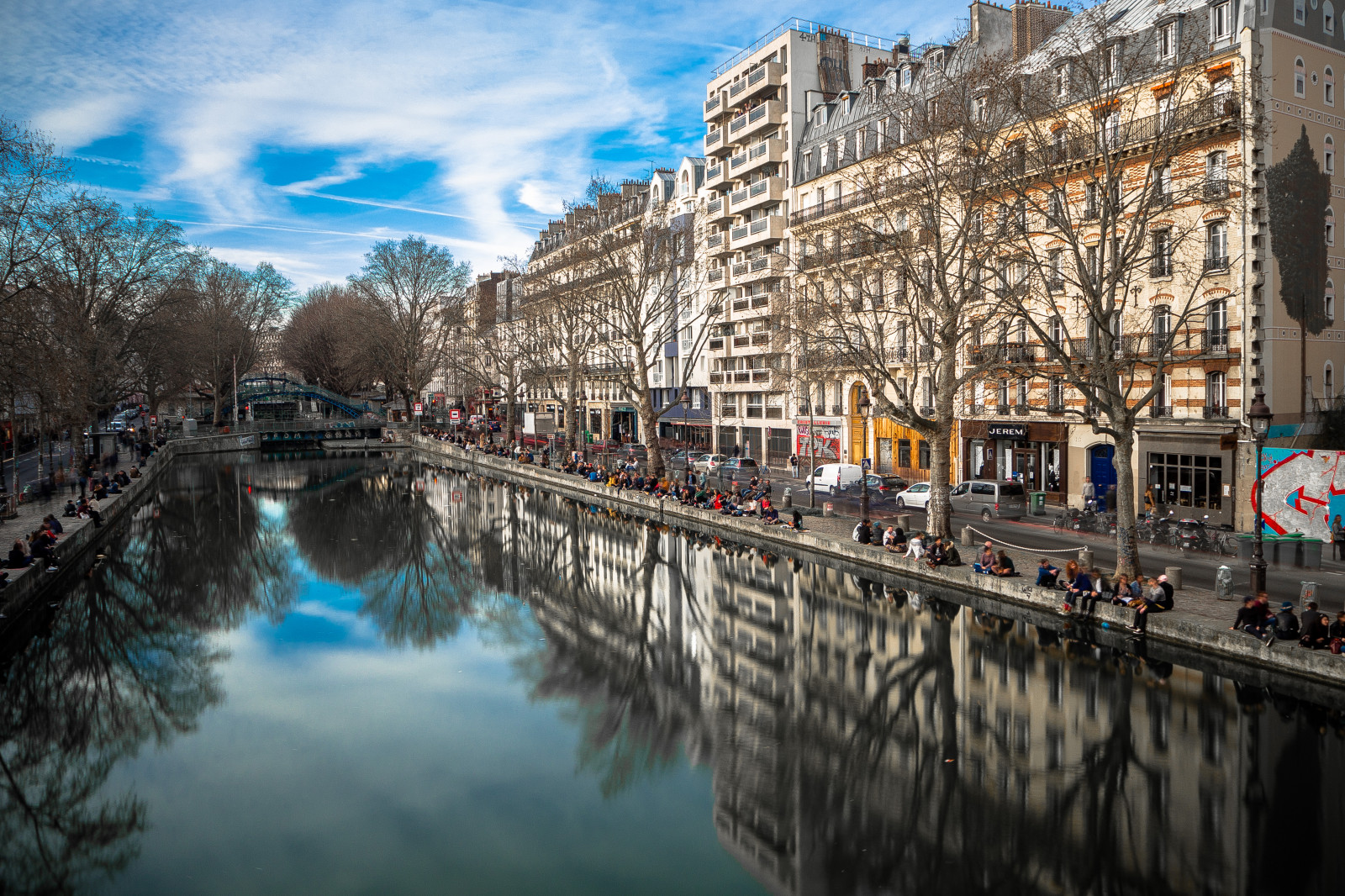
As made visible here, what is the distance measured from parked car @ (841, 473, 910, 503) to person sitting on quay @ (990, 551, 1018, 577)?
15.1 metres

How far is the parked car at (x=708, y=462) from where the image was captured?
47.5m

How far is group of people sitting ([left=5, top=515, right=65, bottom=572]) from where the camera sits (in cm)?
2261

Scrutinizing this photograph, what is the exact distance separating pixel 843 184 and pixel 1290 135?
21.4m

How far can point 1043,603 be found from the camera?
19.7 metres

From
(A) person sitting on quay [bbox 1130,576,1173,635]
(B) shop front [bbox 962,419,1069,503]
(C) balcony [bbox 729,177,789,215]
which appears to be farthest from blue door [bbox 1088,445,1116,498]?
(C) balcony [bbox 729,177,789,215]

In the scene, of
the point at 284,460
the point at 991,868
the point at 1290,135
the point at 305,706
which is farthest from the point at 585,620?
the point at 284,460

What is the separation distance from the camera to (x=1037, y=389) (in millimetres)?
35312

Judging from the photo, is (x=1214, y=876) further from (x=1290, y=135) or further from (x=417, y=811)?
(x=1290, y=135)

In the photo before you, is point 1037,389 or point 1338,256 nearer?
point 1338,256

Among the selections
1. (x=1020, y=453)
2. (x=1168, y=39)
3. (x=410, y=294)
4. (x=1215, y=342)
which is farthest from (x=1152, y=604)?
(x=410, y=294)

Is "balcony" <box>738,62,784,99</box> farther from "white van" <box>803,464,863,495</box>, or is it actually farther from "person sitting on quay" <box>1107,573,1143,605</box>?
"person sitting on quay" <box>1107,573,1143,605</box>

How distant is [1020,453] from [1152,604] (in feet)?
64.2

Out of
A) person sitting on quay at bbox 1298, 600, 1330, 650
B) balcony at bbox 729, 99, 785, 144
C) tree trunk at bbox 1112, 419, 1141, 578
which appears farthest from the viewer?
balcony at bbox 729, 99, 785, 144

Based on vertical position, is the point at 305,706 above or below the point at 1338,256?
below
